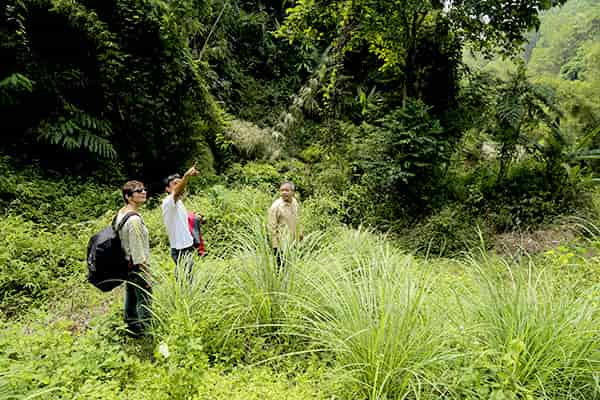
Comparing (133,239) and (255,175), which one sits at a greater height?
(133,239)

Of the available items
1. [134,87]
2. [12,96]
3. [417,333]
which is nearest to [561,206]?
[417,333]

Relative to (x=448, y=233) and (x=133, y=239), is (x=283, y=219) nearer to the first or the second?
(x=133, y=239)

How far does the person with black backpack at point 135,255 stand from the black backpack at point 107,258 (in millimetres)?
38

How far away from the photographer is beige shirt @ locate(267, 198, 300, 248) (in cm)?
354

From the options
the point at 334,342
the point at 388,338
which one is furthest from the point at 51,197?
the point at 388,338

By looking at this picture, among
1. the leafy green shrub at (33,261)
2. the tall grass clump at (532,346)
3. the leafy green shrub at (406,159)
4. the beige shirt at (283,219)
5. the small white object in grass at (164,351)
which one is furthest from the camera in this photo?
the leafy green shrub at (406,159)

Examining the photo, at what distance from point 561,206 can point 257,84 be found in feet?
29.0

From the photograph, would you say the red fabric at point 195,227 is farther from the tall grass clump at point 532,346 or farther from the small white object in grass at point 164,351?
the tall grass clump at point 532,346

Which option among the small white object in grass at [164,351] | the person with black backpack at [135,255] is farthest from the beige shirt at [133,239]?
the small white object in grass at [164,351]

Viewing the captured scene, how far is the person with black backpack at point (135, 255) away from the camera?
270 centimetres

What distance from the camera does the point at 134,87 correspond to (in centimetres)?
665

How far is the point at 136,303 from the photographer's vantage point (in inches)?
114

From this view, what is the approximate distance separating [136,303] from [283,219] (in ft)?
5.02

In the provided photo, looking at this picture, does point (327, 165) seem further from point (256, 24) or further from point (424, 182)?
point (256, 24)
